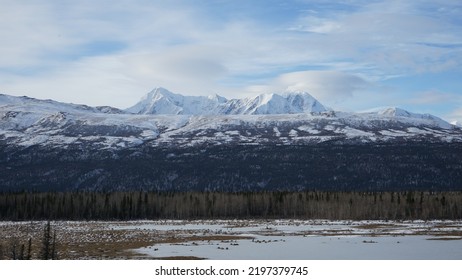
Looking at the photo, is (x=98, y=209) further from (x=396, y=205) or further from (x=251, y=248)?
(x=251, y=248)

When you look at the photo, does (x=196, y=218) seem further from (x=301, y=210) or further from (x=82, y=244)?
(x=82, y=244)

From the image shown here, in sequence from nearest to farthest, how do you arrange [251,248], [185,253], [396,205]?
1. [185,253]
2. [251,248]
3. [396,205]

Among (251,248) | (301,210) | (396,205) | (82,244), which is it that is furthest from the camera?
(301,210)

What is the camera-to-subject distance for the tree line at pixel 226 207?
112 meters

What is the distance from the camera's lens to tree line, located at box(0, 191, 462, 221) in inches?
4427

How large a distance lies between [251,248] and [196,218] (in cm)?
7494

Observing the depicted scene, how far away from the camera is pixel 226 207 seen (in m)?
125

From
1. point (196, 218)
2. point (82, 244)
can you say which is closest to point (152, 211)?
point (196, 218)

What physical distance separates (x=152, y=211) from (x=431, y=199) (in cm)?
5358
